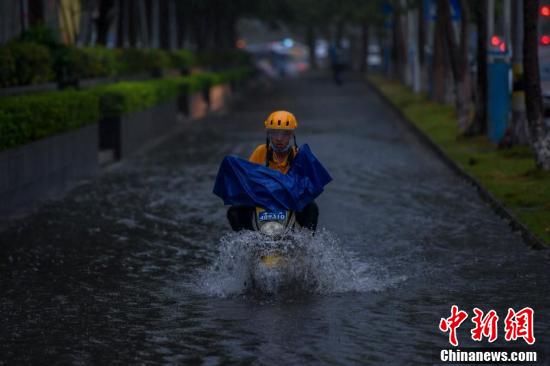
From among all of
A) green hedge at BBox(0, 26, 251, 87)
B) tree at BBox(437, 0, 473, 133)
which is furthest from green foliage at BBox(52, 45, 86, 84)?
tree at BBox(437, 0, 473, 133)

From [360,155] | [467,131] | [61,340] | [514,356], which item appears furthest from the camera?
[467,131]

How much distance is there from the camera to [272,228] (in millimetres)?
12070

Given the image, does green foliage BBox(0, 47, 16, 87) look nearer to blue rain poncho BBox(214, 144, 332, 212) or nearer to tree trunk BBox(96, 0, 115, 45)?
blue rain poncho BBox(214, 144, 332, 212)

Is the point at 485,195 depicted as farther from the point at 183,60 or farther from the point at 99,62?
the point at 183,60

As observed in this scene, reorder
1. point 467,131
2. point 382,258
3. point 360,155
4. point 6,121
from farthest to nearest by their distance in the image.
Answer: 1. point 467,131
2. point 360,155
3. point 6,121
4. point 382,258

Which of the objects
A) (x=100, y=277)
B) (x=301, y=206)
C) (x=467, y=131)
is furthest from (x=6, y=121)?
(x=467, y=131)

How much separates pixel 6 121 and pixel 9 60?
4275 mm

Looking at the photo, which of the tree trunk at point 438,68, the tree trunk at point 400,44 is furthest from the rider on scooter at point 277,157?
the tree trunk at point 400,44

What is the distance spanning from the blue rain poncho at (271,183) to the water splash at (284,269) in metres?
0.28

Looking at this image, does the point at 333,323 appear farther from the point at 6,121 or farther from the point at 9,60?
the point at 9,60

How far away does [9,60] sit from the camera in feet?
75.8

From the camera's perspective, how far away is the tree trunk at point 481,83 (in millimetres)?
29391

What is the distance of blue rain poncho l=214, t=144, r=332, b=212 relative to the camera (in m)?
12.2

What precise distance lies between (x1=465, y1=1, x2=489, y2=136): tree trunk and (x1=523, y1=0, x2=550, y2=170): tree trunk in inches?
296
